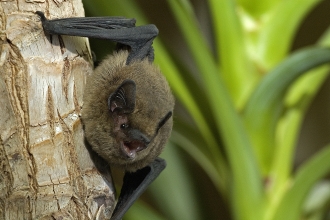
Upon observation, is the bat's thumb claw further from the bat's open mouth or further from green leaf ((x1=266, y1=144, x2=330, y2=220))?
green leaf ((x1=266, y1=144, x2=330, y2=220))

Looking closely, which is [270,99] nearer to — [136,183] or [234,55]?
[234,55]

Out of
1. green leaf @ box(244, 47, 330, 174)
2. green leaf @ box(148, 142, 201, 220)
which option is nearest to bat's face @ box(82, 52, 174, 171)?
green leaf @ box(244, 47, 330, 174)

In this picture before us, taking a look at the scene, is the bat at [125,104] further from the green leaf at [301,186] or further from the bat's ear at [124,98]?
the green leaf at [301,186]

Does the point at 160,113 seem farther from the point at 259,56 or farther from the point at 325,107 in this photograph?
the point at 325,107

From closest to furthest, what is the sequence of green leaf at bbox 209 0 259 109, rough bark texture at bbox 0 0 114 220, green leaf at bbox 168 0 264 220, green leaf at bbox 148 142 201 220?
1. rough bark texture at bbox 0 0 114 220
2. green leaf at bbox 168 0 264 220
3. green leaf at bbox 209 0 259 109
4. green leaf at bbox 148 142 201 220

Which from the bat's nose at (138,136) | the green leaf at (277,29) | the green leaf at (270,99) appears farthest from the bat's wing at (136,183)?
the green leaf at (277,29)

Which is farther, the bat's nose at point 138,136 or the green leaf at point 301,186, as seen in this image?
the green leaf at point 301,186

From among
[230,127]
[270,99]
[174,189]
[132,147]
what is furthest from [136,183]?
[174,189]
